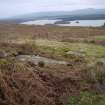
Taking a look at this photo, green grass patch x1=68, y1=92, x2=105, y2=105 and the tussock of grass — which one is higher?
the tussock of grass

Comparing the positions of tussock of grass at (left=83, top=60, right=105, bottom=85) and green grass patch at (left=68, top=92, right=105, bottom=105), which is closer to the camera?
green grass patch at (left=68, top=92, right=105, bottom=105)

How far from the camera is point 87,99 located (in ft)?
22.0

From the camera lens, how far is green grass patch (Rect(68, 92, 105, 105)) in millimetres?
6551

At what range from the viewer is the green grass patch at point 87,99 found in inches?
258

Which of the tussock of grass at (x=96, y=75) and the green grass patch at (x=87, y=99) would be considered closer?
the green grass patch at (x=87, y=99)

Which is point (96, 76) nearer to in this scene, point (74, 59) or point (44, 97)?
point (44, 97)

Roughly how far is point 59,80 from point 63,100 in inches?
48.7

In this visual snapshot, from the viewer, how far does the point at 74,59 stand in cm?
1108

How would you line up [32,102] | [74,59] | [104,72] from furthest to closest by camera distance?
[74,59]
[104,72]
[32,102]

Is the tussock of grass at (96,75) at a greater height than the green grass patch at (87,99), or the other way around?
the tussock of grass at (96,75)

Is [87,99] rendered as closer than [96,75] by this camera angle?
Yes

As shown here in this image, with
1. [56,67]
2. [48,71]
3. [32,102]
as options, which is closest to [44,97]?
[32,102]

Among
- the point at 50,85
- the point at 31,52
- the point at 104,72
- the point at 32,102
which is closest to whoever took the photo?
the point at 32,102

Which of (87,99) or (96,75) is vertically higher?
(96,75)
